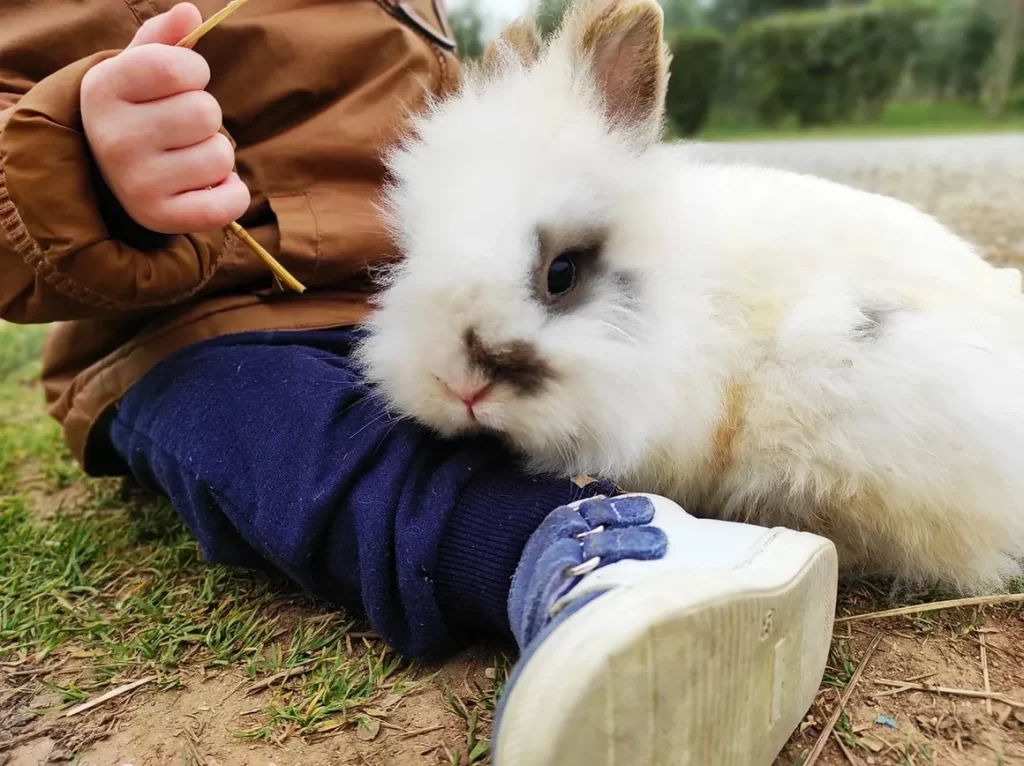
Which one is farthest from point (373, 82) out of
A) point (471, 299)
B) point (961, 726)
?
point (961, 726)

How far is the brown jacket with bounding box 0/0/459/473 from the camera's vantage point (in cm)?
105

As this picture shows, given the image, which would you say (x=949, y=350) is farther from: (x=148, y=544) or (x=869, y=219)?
(x=148, y=544)

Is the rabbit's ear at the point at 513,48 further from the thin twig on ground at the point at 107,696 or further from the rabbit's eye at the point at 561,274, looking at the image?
the thin twig on ground at the point at 107,696

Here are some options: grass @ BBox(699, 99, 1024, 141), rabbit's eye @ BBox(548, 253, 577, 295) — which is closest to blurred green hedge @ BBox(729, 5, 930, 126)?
grass @ BBox(699, 99, 1024, 141)

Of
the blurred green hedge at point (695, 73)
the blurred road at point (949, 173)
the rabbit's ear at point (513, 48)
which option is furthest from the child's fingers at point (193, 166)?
the blurred green hedge at point (695, 73)

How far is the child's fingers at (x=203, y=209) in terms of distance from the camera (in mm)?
1049

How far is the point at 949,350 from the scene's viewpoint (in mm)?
945

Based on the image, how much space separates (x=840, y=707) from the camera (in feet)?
2.86

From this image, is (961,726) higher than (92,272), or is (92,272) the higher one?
(92,272)

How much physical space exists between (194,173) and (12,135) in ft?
0.72

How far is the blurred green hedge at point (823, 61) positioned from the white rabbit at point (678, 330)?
4.85 metres

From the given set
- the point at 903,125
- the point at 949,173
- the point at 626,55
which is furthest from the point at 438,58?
the point at 903,125

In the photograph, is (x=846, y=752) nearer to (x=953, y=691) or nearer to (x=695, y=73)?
(x=953, y=691)

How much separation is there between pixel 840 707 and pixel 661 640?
0.33 metres
